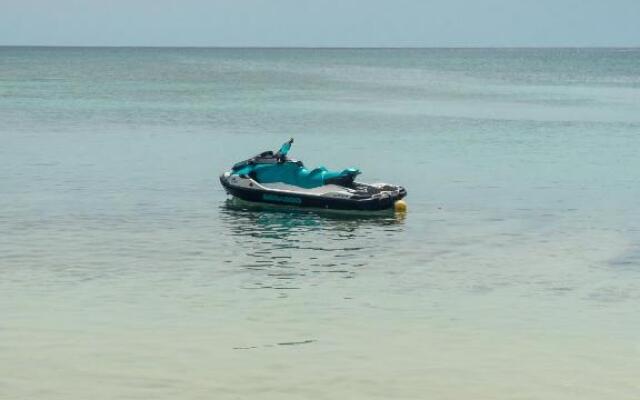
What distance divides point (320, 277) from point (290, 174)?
35.9 feet

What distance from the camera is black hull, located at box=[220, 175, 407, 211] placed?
31.8 m

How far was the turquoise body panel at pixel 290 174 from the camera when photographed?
3338 cm

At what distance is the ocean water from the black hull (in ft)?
1.42

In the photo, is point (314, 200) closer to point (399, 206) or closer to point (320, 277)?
point (399, 206)

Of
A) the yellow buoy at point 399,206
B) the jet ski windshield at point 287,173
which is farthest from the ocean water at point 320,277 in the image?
the jet ski windshield at point 287,173

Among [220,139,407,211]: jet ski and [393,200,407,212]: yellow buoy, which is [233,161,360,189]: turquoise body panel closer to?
[220,139,407,211]: jet ski

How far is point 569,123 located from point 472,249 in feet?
149

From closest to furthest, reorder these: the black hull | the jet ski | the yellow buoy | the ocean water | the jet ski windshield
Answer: the ocean water → the black hull → the jet ski → the yellow buoy → the jet ski windshield

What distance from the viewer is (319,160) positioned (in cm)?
4838

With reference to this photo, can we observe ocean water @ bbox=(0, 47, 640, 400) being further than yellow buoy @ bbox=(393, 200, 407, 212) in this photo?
No

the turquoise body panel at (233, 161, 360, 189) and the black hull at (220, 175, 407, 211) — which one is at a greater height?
the turquoise body panel at (233, 161, 360, 189)

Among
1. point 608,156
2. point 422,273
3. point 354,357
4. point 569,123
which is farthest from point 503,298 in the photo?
point 569,123

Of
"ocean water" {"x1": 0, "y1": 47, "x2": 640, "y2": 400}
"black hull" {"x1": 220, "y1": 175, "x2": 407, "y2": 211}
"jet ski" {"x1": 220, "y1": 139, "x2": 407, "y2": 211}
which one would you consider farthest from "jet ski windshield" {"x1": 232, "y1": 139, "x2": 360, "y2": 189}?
"ocean water" {"x1": 0, "y1": 47, "x2": 640, "y2": 400}

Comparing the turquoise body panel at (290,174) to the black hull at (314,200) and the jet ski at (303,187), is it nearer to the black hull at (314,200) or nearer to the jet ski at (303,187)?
the jet ski at (303,187)
